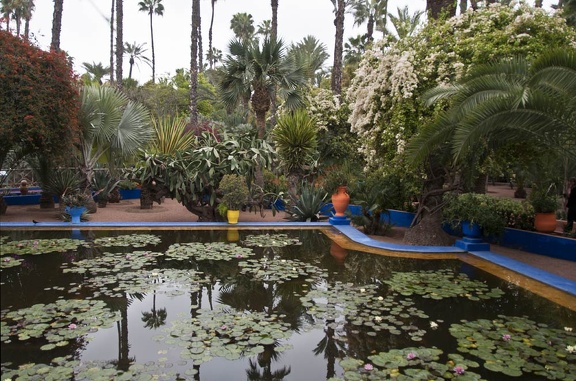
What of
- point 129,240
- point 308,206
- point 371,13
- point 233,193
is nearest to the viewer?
point 129,240

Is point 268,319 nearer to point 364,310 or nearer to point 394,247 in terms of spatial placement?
Result: point 364,310

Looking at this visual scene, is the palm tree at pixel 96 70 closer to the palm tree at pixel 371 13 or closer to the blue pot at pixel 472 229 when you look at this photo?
the palm tree at pixel 371 13

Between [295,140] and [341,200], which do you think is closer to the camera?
[341,200]

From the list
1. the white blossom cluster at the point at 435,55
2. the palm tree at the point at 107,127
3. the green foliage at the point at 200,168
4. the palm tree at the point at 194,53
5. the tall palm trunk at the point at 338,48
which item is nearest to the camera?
the white blossom cluster at the point at 435,55

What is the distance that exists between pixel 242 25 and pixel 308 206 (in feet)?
127

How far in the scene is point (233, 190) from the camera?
10.5 m

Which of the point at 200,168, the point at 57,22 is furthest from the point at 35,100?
the point at 57,22

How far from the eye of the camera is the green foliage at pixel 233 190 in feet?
34.3

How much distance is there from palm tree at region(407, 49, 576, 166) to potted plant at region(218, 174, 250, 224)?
5.18 metres

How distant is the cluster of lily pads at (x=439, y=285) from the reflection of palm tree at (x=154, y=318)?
→ 9.29 ft

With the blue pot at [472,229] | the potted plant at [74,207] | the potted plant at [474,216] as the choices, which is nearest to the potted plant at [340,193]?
the potted plant at [474,216]

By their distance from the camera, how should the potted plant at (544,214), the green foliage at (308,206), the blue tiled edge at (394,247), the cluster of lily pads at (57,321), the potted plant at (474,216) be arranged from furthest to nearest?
the green foliage at (308,206)
the potted plant at (544,214)
the potted plant at (474,216)
the blue tiled edge at (394,247)
the cluster of lily pads at (57,321)

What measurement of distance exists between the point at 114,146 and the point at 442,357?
11.4 m

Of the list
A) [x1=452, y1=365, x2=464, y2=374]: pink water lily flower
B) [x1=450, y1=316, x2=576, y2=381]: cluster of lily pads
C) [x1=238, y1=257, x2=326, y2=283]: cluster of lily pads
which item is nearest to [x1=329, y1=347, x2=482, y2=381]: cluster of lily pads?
[x1=452, y1=365, x2=464, y2=374]: pink water lily flower
